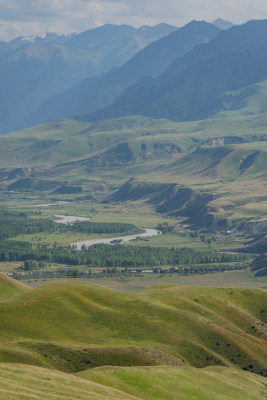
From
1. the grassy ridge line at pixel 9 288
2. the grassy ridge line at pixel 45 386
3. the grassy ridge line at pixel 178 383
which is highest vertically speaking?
the grassy ridge line at pixel 9 288

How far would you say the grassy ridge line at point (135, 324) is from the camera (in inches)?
5054

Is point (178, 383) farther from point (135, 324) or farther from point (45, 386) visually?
point (135, 324)

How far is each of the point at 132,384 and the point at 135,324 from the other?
115 feet

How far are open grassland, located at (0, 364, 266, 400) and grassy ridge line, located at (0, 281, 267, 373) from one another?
11153mm

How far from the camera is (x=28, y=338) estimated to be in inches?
4845

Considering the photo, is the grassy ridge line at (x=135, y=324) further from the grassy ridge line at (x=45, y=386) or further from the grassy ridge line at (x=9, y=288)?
the grassy ridge line at (x=45, y=386)

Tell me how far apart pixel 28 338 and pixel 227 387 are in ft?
105

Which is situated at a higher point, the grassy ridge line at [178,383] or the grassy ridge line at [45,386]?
the grassy ridge line at [45,386]

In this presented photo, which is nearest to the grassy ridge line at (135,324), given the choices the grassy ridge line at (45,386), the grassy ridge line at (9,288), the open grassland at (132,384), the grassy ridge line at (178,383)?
the open grassland at (132,384)

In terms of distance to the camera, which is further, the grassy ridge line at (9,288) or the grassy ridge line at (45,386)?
the grassy ridge line at (9,288)

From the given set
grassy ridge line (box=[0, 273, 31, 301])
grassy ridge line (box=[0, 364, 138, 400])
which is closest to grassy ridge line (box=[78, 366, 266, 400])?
grassy ridge line (box=[0, 364, 138, 400])

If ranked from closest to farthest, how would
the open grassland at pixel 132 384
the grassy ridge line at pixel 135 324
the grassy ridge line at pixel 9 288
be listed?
the open grassland at pixel 132 384 → the grassy ridge line at pixel 135 324 → the grassy ridge line at pixel 9 288

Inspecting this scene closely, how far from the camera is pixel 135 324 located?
450 ft

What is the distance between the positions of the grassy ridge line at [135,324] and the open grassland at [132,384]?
1115 cm
